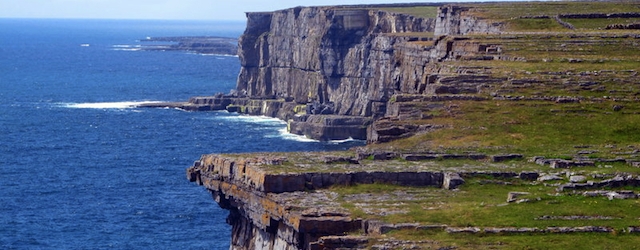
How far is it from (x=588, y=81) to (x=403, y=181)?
2478 centimetres

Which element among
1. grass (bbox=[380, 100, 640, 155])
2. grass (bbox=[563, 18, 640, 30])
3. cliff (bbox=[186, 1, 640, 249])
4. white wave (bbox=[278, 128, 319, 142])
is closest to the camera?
cliff (bbox=[186, 1, 640, 249])

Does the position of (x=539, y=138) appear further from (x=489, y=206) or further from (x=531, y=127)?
(x=489, y=206)

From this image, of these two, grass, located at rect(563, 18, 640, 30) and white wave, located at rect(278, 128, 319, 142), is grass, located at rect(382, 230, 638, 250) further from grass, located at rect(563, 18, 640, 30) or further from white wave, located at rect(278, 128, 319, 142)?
white wave, located at rect(278, 128, 319, 142)

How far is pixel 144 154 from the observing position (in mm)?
143125

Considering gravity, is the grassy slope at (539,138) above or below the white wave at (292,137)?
above

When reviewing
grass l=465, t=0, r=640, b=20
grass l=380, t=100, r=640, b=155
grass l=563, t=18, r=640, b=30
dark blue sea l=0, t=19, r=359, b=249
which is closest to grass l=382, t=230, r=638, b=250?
grass l=380, t=100, r=640, b=155

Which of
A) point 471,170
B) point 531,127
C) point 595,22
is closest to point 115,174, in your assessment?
point 595,22

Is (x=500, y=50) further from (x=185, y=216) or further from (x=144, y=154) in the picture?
(x=144, y=154)

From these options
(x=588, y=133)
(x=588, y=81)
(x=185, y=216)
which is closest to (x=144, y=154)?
(x=185, y=216)

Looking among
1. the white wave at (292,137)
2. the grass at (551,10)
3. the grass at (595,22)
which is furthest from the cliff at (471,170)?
the white wave at (292,137)

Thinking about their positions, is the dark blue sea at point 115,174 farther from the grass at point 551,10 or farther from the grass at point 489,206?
the grass at point 489,206

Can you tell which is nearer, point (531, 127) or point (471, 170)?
point (471, 170)

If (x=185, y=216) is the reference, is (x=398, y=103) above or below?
above

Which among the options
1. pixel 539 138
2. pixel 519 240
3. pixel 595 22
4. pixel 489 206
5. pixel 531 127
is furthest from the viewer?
pixel 595 22
